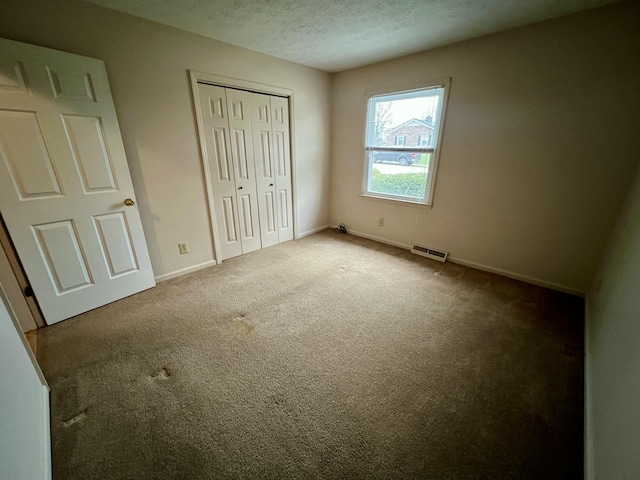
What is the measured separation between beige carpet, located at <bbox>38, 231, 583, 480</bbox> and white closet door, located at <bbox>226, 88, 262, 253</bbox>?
931 millimetres

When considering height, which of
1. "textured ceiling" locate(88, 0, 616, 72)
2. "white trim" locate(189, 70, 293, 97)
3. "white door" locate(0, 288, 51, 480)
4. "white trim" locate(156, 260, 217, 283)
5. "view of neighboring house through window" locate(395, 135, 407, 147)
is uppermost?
"textured ceiling" locate(88, 0, 616, 72)

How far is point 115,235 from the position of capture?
221cm

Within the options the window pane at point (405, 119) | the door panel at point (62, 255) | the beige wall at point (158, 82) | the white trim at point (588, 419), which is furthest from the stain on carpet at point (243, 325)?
the window pane at point (405, 119)

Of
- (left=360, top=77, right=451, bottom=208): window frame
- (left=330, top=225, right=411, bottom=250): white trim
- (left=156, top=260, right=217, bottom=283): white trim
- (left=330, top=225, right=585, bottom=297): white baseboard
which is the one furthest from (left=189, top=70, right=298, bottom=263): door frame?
(left=330, top=225, right=585, bottom=297): white baseboard

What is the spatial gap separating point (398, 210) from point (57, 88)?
345 centimetres

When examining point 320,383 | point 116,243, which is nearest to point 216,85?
point 116,243

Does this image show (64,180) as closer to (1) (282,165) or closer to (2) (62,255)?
(2) (62,255)

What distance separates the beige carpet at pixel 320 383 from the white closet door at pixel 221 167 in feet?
2.39

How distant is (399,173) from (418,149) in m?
0.39

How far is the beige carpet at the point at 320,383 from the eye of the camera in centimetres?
115

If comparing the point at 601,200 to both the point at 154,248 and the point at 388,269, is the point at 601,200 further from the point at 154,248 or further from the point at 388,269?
the point at 154,248

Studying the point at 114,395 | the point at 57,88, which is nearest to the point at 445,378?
the point at 114,395

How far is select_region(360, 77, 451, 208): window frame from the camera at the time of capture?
2766mm

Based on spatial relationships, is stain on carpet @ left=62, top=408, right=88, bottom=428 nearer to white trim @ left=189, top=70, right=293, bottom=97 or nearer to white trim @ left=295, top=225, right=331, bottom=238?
white trim @ left=189, top=70, right=293, bottom=97
